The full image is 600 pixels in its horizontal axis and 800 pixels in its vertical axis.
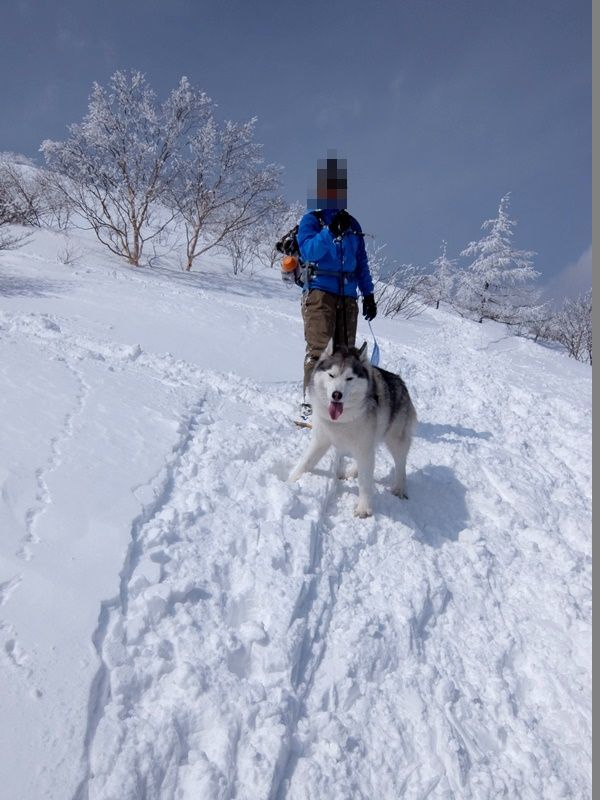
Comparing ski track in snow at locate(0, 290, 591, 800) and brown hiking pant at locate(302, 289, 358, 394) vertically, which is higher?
brown hiking pant at locate(302, 289, 358, 394)

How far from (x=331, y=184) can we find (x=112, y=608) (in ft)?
11.3

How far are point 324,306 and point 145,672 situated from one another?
3072mm

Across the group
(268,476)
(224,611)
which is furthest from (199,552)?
(268,476)

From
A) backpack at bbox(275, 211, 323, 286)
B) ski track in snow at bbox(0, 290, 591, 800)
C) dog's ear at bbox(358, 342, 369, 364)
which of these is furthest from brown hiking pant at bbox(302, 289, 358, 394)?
ski track in snow at bbox(0, 290, 591, 800)

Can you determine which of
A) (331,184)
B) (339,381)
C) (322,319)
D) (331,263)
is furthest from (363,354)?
(331,184)

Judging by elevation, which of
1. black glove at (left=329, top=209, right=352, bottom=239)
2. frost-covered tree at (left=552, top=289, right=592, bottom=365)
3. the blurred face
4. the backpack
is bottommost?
frost-covered tree at (left=552, top=289, right=592, bottom=365)

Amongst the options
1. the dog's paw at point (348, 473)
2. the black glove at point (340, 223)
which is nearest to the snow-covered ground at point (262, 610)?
the dog's paw at point (348, 473)

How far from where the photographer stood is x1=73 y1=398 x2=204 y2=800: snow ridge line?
124 centimetres

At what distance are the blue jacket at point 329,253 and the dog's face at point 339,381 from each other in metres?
0.98

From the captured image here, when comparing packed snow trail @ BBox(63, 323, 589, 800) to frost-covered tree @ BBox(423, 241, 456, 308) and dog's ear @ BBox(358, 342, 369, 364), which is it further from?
frost-covered tree @ BBox(423, 241, 456, 308)

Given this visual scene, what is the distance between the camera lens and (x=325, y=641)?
1.88m

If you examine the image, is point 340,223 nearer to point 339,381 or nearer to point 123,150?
point 339,381

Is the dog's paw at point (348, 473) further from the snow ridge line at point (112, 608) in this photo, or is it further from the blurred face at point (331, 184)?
the blurred face at point (331, 184)

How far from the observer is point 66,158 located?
43.0 feet
